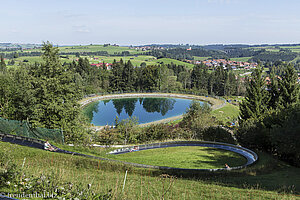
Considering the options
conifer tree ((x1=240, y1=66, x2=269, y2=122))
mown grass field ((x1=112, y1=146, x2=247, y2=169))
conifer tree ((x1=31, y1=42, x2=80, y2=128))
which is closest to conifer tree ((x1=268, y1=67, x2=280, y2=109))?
conifer tree ((x1=240, y1=66, x2=269, y2=122))

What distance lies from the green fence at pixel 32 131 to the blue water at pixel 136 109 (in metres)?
30.4

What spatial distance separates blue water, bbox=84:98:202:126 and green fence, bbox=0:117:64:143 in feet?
99.7

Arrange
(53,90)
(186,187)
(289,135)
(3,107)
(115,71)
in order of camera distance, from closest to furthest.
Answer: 1. (186,187)
2. (289,135)
3. (53,90)
4. (3,107)
5. (115,71)

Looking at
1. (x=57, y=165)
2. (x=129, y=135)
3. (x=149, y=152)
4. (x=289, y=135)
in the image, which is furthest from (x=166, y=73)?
(x=57, y=165)

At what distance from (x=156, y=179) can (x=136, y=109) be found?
50.4 m

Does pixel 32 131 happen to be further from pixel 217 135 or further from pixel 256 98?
pixel 256 98

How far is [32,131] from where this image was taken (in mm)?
17547

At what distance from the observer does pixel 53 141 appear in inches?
671

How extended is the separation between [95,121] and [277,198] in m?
44.8

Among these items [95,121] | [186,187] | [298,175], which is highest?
[186,187]

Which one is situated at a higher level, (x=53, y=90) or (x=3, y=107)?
(x=53, y=90)

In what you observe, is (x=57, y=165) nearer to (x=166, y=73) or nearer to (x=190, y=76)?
(x=166, y=73)

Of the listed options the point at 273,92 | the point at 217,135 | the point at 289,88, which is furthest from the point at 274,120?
the point at 273,92

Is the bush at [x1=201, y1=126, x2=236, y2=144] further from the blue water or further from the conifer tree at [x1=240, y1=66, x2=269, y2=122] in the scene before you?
the blue water
